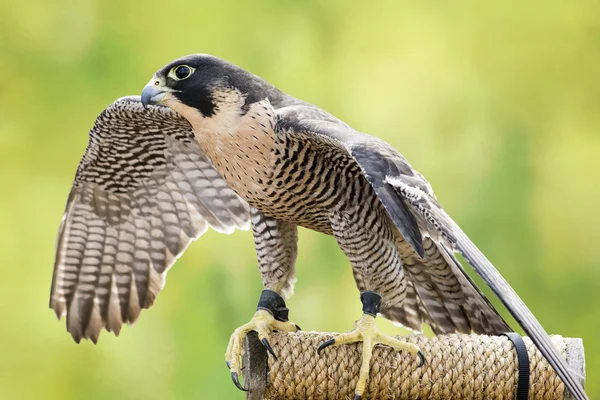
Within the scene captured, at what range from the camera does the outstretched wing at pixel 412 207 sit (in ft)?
5.86

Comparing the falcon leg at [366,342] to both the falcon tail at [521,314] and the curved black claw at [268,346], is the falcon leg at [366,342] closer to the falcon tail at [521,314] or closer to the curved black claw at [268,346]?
the curved black claw at [268,346]

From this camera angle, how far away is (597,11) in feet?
13.6

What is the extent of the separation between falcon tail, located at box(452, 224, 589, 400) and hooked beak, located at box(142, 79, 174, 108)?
3.13ft

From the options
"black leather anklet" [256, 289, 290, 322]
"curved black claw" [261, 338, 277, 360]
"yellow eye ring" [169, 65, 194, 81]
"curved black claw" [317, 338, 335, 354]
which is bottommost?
"curved black claw" [261, 338, 277, 360]

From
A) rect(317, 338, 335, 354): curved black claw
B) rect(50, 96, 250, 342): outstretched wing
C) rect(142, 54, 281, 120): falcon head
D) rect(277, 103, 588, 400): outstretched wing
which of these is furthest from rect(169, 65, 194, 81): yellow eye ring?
rect(317, 338, 335, 354): curved black claw

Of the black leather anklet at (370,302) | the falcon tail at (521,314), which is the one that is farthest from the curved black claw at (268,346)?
the falcon tail at (521,314)

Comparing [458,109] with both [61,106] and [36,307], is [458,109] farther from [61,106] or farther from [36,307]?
[36,307]

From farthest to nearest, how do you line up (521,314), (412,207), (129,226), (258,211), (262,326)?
(129,226) → (258,211) → (262,326) → (412,207) → (521,314)

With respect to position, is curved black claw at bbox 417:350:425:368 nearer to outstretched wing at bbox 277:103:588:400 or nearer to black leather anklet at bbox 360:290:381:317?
black leather anklet at bbox 360:290:381:317

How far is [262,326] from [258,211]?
455 millimetres

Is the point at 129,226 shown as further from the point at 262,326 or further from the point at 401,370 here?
the point at 401,370

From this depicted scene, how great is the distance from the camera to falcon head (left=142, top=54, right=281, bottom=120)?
227 cm

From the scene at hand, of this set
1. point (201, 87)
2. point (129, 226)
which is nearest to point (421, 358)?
point (201, 87)

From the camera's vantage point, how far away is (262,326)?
7.39 feet
